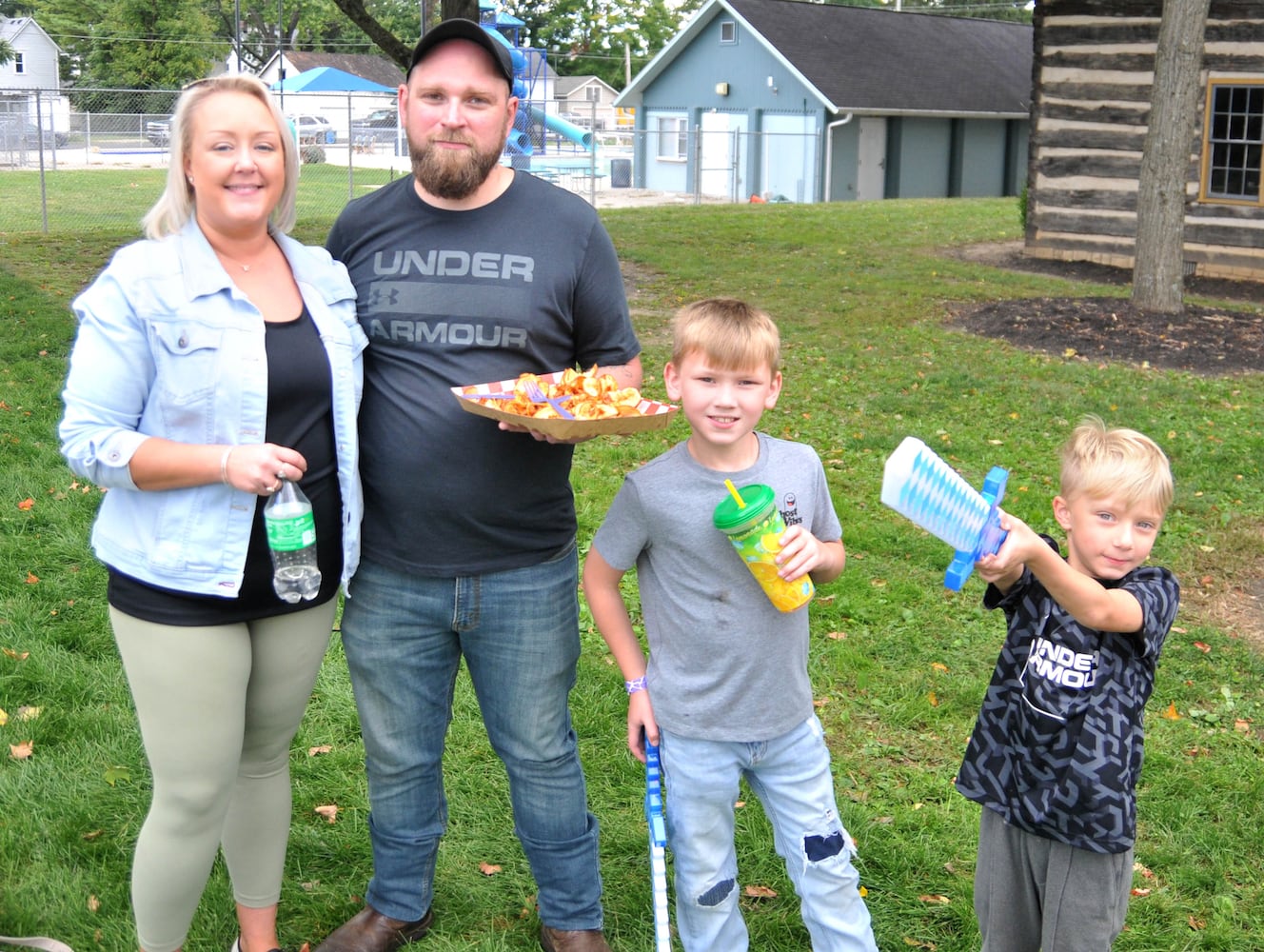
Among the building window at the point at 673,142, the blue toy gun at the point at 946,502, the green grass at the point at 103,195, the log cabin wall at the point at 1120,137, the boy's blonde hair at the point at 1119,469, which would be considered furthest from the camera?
the building window at the point at 673,142

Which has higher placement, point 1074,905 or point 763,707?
point 763,707

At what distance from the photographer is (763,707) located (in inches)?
109

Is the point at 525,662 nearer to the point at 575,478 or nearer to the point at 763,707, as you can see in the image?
the point at 763,707

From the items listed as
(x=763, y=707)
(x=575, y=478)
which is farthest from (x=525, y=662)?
(x=575, y=478)

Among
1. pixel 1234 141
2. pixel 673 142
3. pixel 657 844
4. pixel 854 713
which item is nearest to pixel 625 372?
pixel 657 844

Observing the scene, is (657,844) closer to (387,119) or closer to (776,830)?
(776,830)

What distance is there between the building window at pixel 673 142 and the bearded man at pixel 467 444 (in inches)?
1336

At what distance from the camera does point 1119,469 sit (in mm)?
2494

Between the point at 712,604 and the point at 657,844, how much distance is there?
56cm

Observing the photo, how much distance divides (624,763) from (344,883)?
1030mm

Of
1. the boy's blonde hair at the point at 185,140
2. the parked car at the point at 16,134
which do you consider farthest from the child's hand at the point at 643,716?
the parked car at the point at 16,134

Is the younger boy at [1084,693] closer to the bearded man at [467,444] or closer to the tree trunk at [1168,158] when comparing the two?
the bearded man at [467,444]

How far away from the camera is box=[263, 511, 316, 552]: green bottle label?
2551 mm

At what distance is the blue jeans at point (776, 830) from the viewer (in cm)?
280
